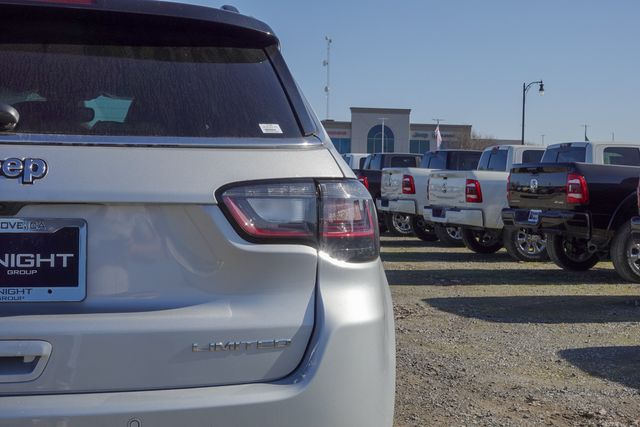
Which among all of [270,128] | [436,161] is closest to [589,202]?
[436,161]

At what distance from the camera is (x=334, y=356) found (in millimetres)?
2414

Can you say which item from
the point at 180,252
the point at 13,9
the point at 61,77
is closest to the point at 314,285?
the point at 180,252

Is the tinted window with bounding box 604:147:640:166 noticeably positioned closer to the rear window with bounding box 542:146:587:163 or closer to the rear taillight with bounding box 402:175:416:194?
the rear window with bounding box 542:146:587:163

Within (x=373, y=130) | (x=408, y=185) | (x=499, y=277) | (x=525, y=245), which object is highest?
(x=373, y=130)

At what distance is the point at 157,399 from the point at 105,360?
0.58 feet

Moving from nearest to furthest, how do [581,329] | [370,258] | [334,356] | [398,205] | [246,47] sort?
[334,356]
[370,258]
[246,47]
[581,329]
[398,205]

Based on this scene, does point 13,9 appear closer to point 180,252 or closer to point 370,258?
point 180,252

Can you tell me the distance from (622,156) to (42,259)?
10.4 metres

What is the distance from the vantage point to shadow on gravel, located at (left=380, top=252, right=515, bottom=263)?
13039 millimetres

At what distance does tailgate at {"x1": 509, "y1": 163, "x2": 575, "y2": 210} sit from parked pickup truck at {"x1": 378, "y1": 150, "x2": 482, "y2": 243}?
16.0 feet

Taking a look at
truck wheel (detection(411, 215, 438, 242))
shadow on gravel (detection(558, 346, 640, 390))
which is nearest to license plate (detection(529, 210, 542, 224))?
shadow on gravel (detection(558, 346, 640, 390))

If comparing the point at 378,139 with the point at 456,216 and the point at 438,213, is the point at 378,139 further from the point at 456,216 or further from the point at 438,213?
the point at 456,216

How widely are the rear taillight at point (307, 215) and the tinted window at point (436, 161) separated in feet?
47.3

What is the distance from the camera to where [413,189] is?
623 inches
